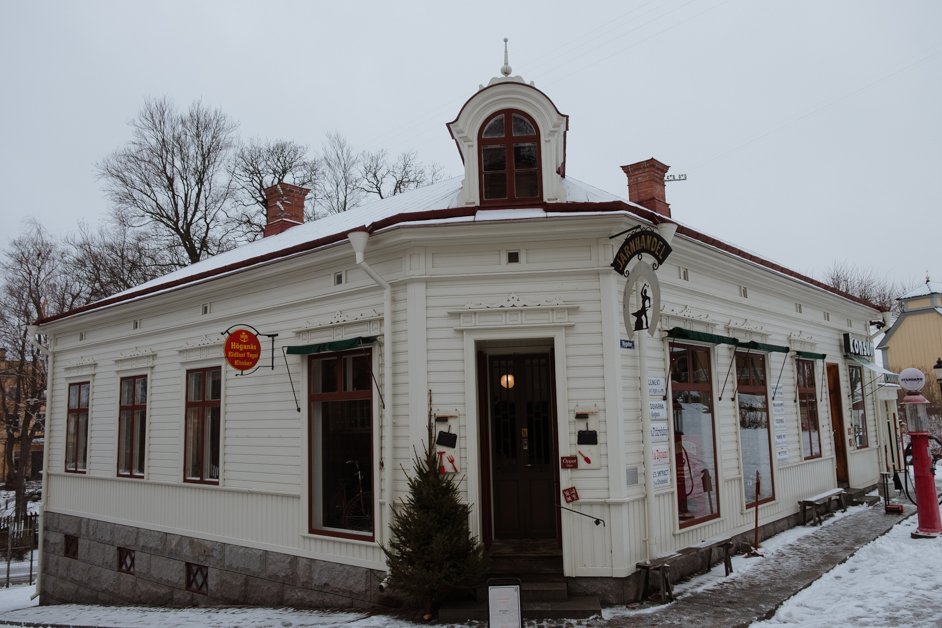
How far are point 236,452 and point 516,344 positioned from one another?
16.4ft

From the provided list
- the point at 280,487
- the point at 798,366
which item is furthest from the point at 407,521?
the point at 798,366

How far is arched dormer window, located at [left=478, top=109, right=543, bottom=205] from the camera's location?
8.76 metres

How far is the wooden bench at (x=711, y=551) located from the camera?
338 inches

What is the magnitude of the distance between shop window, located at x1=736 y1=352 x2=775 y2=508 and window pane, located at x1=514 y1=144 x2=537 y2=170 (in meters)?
4.71

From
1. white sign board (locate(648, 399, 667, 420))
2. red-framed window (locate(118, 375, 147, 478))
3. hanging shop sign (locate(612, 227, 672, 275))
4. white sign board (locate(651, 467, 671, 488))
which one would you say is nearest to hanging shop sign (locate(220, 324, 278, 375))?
red-framed window (locate(118, 375, 147, 478))

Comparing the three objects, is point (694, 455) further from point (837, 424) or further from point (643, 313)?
point (837, 424)

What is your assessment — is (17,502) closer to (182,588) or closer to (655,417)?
(182,588)

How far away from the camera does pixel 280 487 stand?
9.72 meters

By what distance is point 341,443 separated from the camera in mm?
9141

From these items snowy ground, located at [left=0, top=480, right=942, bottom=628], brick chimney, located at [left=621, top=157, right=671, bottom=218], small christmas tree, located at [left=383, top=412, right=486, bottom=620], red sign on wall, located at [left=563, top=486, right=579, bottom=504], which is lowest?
snowy ground, located at [left=0, top=480, right=942, bottom=628]

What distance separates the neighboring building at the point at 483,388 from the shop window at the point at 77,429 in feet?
8.31

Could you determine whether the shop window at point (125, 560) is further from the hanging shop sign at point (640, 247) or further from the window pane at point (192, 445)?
the hanging shop sign at point (640, 247)

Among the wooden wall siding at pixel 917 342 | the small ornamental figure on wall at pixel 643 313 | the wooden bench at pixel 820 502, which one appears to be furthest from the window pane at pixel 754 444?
the wooden wall siding at pixel 917 342

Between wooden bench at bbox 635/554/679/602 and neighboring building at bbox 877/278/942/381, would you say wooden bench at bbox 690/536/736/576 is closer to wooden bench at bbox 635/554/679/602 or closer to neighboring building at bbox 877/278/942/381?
wooden bench at bbox 635/554/679/602
